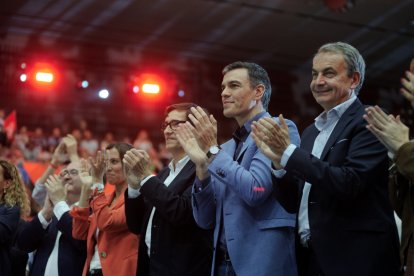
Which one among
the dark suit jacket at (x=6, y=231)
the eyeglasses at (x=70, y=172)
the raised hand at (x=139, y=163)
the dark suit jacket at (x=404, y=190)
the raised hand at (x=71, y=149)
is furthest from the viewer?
the raised hand at (x=71, y=149)

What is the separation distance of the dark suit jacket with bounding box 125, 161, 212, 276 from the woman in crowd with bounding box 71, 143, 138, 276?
9.8 inches

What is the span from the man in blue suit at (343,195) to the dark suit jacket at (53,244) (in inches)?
61.2

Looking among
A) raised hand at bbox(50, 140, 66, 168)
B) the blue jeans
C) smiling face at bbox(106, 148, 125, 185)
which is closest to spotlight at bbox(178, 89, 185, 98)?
raised hand at bbox(50, 140, 66, 168)

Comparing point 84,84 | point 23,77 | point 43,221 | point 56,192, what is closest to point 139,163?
point 56,192

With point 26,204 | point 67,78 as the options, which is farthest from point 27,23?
point 26,204

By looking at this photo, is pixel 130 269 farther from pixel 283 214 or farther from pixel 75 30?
pixel 75 30

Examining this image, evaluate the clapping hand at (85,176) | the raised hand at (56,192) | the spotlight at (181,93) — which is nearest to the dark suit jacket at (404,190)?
the clapping hand at (85,176)

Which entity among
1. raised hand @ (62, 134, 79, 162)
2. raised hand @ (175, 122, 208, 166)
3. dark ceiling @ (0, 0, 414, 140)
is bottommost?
raised hand @ (175, 122, 208, 166)

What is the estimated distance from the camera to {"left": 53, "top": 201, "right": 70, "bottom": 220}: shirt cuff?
3489 millimetres

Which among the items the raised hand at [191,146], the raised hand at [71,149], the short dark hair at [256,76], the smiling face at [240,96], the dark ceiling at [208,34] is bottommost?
the raised hand at [191,146]

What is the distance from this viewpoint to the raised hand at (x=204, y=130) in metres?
2.44

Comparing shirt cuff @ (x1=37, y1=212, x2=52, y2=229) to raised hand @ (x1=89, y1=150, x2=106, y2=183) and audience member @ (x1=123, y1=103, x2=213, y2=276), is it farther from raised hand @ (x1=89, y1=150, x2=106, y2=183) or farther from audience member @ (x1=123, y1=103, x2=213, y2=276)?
audience member @ (x1=123, y1=103, x2=213, y2=276)

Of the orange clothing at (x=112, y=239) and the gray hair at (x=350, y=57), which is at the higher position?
the gray hair at (x=350, y=57)

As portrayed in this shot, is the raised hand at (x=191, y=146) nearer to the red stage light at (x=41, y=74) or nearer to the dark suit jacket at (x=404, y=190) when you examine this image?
the dark suit jacket at (x=404, y=190)
